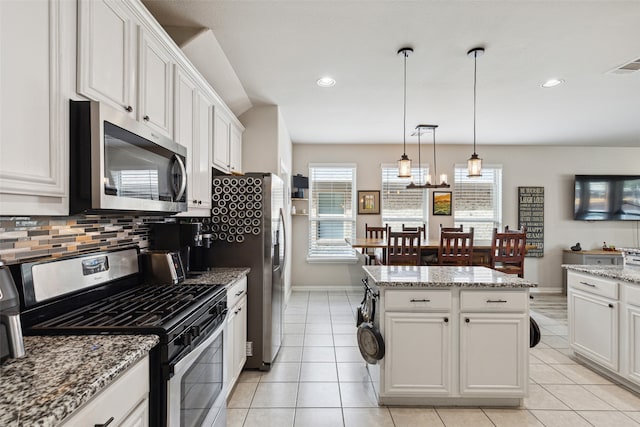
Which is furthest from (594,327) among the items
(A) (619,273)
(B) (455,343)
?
(B) (455,343)

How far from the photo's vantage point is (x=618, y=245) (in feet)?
19.1

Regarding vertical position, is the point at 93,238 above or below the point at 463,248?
above

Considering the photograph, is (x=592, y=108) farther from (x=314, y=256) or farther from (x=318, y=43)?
(x=314, y=256)

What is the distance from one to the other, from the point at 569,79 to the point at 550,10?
1410 millimetres

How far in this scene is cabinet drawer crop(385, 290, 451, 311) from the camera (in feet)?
7.12

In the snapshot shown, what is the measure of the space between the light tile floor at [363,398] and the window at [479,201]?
2.76 m

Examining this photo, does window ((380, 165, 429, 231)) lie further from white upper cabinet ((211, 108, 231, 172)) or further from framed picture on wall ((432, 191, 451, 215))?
white upper cabinet ((211, 108, 231, 172))

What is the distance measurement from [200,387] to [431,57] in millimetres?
2829

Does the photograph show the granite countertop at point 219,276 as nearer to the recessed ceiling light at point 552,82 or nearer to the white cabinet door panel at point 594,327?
the white cabinet door panel at point 594,327

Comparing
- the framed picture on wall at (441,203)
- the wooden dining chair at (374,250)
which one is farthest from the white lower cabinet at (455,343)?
the framed picture on wall at (441,203)

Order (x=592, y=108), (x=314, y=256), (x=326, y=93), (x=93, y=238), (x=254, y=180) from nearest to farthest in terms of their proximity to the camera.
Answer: (x=93, y=238), (x=254, y=180), (x=326, y=93), (x=592, y=108), (x=314, y=256)

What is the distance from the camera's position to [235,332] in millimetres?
2371

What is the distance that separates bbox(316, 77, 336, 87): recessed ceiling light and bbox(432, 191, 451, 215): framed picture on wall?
11.2 feet

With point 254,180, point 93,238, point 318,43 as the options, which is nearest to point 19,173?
point 93,238
